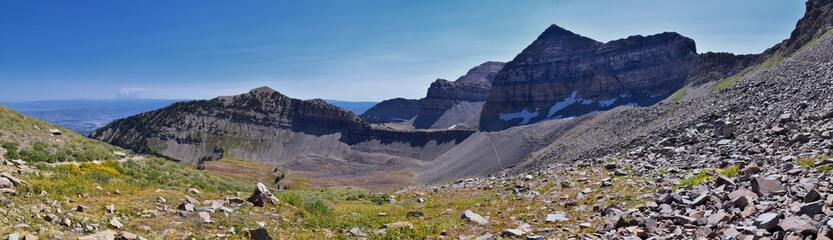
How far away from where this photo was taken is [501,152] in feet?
428

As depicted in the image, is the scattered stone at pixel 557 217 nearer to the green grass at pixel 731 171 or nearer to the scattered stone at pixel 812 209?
the green grass at pixel 731 171

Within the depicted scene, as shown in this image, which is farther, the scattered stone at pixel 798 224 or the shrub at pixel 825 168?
the shrub at pixel 825 168

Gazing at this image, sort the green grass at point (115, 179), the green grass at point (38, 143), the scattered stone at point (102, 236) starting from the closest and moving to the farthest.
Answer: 1. the scattered stone at point (102, 236)
2. the green grass at point (115, 179)
3. the green grass at point (38, 143)

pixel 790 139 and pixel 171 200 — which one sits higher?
pixel 790 139

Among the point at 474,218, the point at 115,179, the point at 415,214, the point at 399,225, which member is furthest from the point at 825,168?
the point at 115,179

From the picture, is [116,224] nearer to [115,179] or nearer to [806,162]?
[115,179]

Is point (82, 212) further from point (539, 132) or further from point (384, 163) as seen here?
point (384, 163)

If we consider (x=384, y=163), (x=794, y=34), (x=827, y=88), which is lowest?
(x=384, y=163)

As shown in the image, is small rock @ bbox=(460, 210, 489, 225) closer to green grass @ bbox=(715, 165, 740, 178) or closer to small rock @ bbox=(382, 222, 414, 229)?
small rock @ bbox=(382, 222, 414, 229)

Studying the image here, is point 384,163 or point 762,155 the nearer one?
point 762,155

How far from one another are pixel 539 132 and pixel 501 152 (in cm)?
1466

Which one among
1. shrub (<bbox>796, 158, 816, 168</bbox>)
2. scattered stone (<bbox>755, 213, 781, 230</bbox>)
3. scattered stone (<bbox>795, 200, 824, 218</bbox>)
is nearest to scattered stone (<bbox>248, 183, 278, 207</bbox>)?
scattered stone (<bbox>755, 213, 781, 230</bbox>)

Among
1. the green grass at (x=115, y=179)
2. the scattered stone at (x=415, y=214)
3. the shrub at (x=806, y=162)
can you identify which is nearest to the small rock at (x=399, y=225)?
→ the scattered stone at (x=415, y=214)

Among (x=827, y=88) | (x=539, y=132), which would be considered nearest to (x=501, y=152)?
(x=539, y=132)
